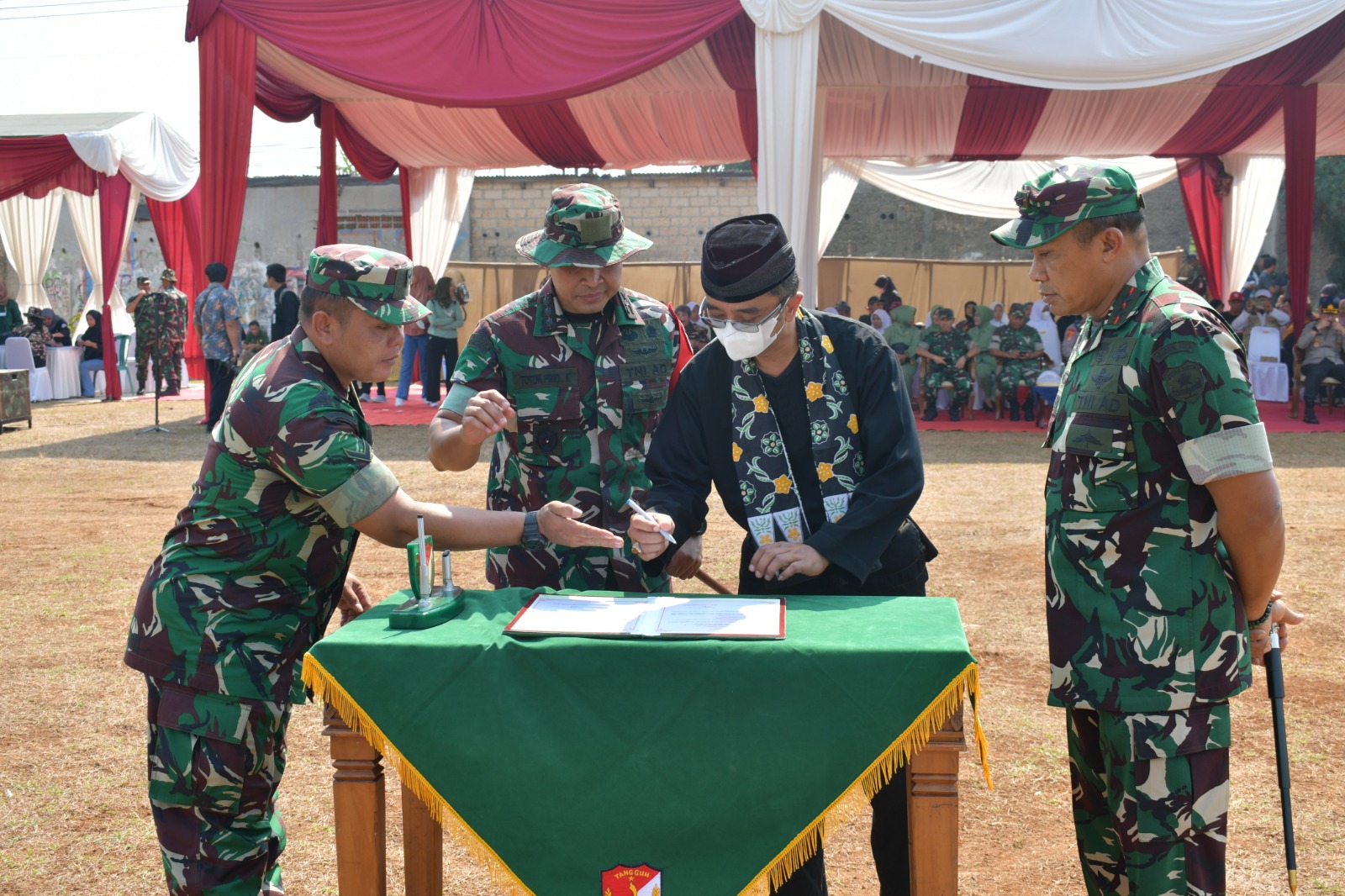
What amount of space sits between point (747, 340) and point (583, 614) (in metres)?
0.74

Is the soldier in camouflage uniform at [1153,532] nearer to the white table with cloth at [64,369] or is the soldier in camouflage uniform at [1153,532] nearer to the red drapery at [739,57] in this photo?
the red drapery at [739,57]

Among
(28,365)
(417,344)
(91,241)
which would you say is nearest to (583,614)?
(417,344)

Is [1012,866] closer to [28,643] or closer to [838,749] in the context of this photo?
[838,749]

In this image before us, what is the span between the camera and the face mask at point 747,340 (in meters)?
2.56

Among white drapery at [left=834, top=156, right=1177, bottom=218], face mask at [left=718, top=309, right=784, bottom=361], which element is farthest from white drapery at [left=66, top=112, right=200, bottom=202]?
face mask at [left=718, top=309, right=784, bottom=361]

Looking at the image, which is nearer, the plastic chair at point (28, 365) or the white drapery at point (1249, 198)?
the plastic chair at point (28, 365)

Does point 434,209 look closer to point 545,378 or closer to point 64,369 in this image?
point 64,369

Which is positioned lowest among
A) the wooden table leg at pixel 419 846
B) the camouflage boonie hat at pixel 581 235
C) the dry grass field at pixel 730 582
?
the dry grass field at pixel 730 582

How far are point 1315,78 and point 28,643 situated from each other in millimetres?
13339

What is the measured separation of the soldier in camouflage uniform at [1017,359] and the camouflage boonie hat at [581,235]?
10256 millimetres

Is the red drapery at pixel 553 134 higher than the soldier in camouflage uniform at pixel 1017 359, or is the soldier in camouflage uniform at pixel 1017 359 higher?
the red drapery at pixel 553 134

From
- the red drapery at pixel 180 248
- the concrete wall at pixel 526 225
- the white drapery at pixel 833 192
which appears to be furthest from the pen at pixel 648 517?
the concrete wall at pixel 526 225

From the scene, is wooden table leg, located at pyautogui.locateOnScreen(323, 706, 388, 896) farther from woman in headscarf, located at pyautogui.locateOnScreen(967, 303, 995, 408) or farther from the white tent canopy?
the white tent canopy

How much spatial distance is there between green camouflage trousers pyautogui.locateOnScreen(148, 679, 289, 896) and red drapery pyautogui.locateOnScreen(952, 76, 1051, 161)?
1223cm
